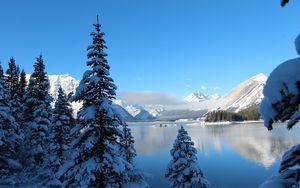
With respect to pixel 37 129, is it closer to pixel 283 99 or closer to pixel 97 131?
pixel 97 131

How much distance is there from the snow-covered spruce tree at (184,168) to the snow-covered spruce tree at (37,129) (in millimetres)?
16752

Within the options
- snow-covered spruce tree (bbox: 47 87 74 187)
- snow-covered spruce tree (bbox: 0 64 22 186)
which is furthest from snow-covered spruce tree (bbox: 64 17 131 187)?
snow-covered spruce tree (bbox: 47 87 74 187)

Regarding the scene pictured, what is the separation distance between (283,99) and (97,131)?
16250mm

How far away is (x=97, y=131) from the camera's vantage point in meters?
18.7

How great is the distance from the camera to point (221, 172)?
5194 cm

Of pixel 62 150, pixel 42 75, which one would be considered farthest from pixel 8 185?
pixel 42 75

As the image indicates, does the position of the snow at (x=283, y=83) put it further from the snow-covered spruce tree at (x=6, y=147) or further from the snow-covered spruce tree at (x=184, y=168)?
the snow-covered spruce tree at (x=6, y=147)

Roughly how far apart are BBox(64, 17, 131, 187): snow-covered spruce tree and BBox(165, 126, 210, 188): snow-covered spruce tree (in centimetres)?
1010

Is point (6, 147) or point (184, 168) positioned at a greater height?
point (6, 147)

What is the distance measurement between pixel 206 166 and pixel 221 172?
19.3ft

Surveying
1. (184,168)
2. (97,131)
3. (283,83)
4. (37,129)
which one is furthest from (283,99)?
(37,129)

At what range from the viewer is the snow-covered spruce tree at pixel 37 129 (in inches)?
1563

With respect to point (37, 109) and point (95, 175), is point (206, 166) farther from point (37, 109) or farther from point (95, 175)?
point (95, 175)

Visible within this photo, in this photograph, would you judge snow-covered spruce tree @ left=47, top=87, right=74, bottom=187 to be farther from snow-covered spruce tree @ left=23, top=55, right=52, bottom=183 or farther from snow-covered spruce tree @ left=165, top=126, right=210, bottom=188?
snow-covered spruce tree @ left=165, top=126, right=210, bottom=188
